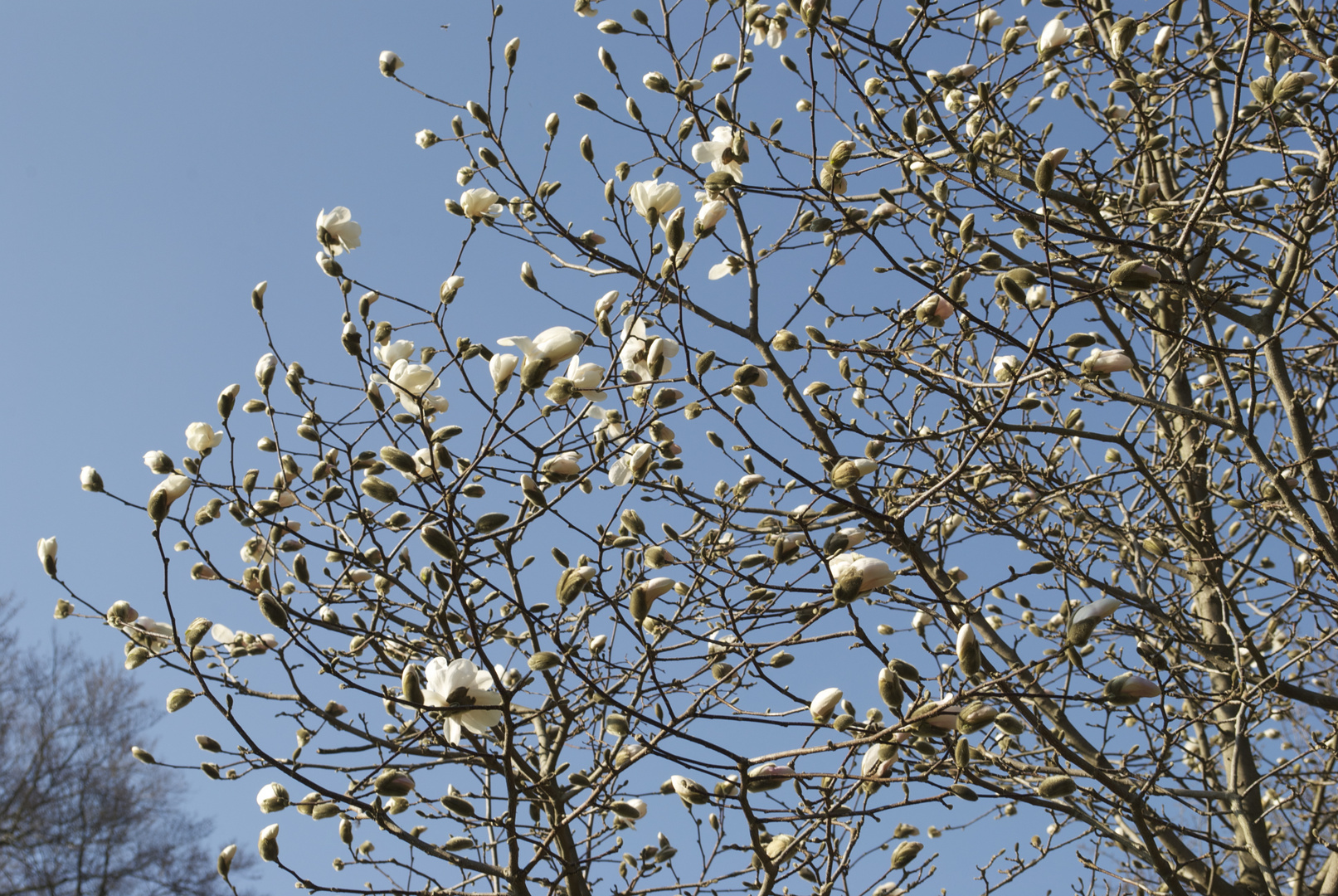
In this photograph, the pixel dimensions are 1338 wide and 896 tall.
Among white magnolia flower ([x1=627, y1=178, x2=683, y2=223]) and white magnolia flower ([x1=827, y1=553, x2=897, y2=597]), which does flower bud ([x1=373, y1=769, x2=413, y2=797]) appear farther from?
white magnolia flower ([x1=627, y1=178, x2=683, y2=223])

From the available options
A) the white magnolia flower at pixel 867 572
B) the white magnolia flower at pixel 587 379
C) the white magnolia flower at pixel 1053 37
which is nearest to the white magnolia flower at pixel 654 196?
the white magnolia flower at pixel 587 379

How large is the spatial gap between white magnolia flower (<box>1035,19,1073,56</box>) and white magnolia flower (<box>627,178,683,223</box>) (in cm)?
136

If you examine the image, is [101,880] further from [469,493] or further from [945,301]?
[945,301]

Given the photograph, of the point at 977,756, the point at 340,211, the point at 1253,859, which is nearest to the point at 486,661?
the point at 340,211

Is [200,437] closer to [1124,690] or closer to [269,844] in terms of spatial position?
[269,844]

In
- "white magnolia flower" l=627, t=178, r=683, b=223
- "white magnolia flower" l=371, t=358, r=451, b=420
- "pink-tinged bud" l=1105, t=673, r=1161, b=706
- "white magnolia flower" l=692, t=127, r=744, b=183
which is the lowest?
"pink-tinged bud" l=1105, t=673, r=1161, b=706

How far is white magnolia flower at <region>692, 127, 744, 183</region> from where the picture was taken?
2.08 meters

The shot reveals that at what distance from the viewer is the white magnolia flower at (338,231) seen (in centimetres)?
187

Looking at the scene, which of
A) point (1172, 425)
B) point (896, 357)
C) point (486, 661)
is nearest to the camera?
point (486, 661)

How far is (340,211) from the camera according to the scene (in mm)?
1896

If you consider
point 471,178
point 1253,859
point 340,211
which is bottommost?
point 1253,859

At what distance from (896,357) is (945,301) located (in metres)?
0.24

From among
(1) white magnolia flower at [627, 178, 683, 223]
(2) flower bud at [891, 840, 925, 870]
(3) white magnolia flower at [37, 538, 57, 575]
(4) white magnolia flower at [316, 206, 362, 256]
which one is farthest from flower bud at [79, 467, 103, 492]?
(2) flower bud at [891, 840, 925, 870]

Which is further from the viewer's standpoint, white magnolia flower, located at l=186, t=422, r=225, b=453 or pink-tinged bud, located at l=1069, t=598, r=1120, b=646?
white magnolia flower, located at l=186, t=422, r=225, b=453
